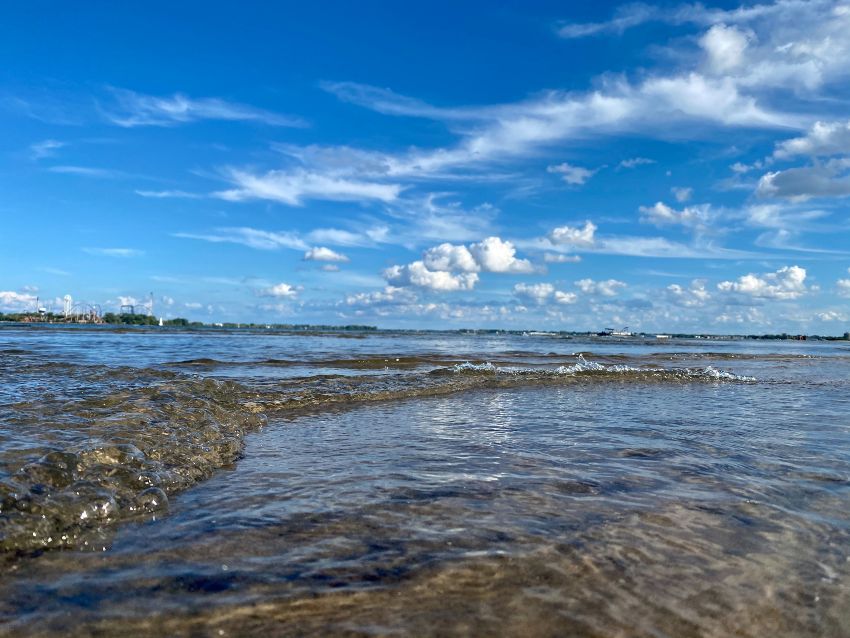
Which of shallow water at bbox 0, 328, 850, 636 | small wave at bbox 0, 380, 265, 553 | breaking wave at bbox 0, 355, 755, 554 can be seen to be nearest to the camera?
shallow water at bbox 0, 328, 850, 636

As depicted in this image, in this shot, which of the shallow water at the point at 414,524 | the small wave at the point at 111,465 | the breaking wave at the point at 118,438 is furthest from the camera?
the breaking wave at the point at 118,438

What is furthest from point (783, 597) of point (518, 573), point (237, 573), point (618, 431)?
point (618, 431)

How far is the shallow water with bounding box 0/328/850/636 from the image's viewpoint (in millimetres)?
Answer: 2682

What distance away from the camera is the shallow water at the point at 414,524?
2682 mm

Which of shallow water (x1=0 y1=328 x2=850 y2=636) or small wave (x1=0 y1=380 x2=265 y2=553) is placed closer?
shallow water (x1=0 y1=328 x2=850 y2=636)

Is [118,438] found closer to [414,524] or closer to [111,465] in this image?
[111,465]

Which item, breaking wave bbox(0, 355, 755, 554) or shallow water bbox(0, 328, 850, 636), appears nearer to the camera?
shallow water bbox(0, 328, 850, 636)

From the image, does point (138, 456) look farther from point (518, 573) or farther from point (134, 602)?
point (518, 573)

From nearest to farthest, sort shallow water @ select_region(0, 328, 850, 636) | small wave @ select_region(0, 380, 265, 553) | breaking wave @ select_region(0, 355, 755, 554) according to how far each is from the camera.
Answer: shallow water @ select_region(0, 328, 850, 636) → small wave @ select_region(0, 380, 265, 553) → breaking wave @ select_region(0, 355, 755, 554)

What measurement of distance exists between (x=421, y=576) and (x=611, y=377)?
1571cm

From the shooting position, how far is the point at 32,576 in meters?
3.08

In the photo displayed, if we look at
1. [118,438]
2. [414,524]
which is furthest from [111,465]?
[414,524]

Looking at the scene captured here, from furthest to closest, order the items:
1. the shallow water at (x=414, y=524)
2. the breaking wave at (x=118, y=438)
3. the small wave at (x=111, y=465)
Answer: the breaking wave at (x=118, y=438) → the small wave at (x=111, y=465) → the shallow water at (x=414, y=524)

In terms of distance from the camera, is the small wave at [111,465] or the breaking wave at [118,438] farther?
the breaking wave at [118,438]
